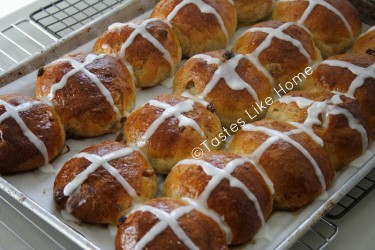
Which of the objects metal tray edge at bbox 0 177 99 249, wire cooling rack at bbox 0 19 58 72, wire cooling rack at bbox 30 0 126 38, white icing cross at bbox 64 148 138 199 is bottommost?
wire cooling rack at bbox 0 19 58 72

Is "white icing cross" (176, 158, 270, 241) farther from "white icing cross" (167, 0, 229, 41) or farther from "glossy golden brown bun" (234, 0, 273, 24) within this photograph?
"glossy golden brown bun" (234, 0, 273, 24)

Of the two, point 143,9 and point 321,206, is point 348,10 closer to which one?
point 143,9

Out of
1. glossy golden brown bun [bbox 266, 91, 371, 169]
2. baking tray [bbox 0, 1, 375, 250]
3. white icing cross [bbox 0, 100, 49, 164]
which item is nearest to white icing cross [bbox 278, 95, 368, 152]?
glossy golden brown bun [bbox 266, 91, 371, 169]

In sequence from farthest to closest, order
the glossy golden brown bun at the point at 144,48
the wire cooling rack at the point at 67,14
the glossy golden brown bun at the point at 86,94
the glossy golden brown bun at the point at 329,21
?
the wire cooling rack at the point at 67,14 → the glossy golden brown bun at the point at 329,21 → the glossy golden brown bun at the point at 144,48 → the glossy golden brown bun at the point at 86,94

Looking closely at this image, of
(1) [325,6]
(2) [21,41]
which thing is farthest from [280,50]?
(2) [21,41]

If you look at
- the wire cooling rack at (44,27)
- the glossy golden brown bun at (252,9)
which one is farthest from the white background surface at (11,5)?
the glossy golden brown bun at (252,9)

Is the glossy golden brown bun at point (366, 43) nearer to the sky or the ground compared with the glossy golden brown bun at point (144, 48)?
nearer to the sky

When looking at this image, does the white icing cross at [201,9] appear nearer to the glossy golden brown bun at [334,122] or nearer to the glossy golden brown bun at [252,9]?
the glossy golden brown bun at [252,9]
